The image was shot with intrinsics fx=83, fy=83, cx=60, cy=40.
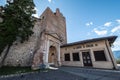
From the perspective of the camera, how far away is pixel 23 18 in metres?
10.3

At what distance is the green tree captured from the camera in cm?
888

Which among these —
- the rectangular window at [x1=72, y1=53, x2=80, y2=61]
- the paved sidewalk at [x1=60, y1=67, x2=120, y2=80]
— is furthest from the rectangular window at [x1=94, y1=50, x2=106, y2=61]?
the paved sidewalk at [x1=60, y1=67, x2=120, y2=80]

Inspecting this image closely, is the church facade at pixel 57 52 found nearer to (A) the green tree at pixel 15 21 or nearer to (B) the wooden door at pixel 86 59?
(B) the wooden door at pixel 86 59

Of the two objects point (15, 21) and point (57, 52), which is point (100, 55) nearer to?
point (57, 52)

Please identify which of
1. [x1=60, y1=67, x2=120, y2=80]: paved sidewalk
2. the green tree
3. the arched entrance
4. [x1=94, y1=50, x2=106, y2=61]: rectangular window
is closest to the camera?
[x1=60, y1=67, x2=120, y2=80]: paved sidewalk

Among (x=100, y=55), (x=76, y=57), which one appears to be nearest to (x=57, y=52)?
(x=76, y=57)

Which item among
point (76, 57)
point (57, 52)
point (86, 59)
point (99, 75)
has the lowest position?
point (99, 75)

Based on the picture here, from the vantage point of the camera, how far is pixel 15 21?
9.67 m

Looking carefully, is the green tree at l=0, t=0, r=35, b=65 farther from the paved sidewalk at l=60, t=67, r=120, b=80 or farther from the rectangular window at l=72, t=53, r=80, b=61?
the rectangular window at l=72, t=53, r=80, b=61

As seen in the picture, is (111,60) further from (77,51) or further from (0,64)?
(0,64)

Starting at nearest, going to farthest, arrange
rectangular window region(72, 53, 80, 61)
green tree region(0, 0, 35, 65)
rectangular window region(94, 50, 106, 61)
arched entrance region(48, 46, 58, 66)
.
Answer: green tree region(0, 0, 35, 65) < rectangular window region(94, 50, 106, 61) < rectangular window region(72, 53, 80, 61) < arched entrance region(48, 46, 58, 66)

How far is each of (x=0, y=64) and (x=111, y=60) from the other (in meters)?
13.2

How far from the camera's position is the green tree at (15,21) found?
29.1 feet

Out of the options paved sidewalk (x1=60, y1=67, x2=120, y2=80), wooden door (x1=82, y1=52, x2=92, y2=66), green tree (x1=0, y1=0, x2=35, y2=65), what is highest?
green tree (x1=0, y1=0, x2=35, y2=65)
